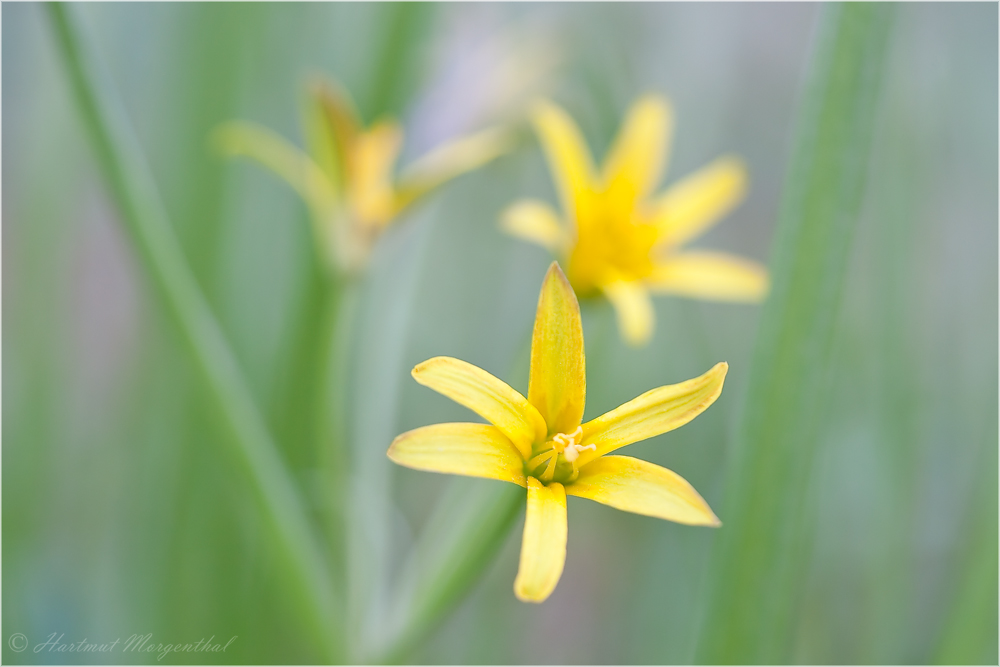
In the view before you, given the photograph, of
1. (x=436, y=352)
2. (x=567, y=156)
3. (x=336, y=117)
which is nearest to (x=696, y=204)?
(x=567, y=156)

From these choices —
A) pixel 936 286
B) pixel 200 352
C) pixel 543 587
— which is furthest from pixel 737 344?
pixel 543 587

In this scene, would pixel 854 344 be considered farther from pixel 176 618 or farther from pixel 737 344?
pixel 176 618

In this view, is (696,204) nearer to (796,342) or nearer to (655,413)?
(796,342)

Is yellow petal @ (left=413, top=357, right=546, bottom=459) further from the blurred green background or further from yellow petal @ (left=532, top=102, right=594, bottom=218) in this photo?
yellow petal @ (left=532, top=102, right=594, bottom=218)

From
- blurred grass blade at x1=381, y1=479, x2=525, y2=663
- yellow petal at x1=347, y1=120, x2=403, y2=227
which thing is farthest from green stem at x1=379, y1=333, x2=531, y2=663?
yellow petal at x1=347, y1=120, x2=403, y2=227

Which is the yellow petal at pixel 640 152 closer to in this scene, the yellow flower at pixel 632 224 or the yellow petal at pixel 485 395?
the yellow flower at pixel 632 224
